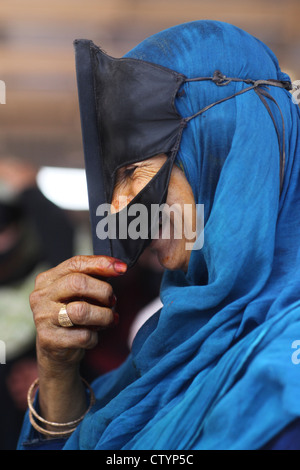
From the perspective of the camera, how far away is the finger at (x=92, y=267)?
120 cm

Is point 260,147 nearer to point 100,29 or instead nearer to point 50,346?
point 50,346

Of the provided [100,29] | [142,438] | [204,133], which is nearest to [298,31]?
[100,29]

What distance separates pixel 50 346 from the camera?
4.13 ft

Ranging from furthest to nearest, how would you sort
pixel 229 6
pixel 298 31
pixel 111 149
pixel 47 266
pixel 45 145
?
1. pixel 45 145
2. pixel 298 31
3. pixel 229 6
4. pixel 47 266
5. pixel 111 149

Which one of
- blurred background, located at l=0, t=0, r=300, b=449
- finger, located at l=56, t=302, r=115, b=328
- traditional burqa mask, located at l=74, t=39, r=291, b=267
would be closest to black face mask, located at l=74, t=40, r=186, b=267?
traditional burqa mask, located at l=74, t=39, r=291, b=267

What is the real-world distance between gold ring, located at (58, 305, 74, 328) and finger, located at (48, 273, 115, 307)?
33 millimetres

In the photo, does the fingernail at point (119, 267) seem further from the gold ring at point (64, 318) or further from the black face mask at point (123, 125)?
the gold ring at point (64, 318)

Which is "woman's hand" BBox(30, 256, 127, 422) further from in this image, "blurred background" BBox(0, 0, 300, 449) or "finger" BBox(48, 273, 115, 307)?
"blurred background" BBox(0, 0, 300, 449)

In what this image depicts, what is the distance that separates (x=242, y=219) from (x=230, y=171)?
99 mm

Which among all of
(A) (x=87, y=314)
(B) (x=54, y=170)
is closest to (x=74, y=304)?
(A) (x=87, y=314)

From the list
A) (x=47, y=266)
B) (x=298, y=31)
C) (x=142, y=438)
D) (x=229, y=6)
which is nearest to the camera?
(x=142, y=438)

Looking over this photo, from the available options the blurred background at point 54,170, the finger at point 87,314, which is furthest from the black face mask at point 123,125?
the blurred background at point 54,170

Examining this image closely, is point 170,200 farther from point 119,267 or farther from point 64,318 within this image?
point 64,318

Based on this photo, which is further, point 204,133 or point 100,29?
point 100,29
